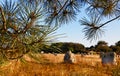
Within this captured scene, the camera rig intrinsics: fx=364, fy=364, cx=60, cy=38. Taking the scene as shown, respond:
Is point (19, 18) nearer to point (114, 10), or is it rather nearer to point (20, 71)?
point (114, 10)

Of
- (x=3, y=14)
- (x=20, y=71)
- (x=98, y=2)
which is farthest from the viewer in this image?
(x=20, y=71)

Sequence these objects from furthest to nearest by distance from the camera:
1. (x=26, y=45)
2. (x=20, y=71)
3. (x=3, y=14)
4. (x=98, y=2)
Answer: (x=20, y=71)
(x=98, y=2)
(x=26, y=45)
(x=3, y=14)

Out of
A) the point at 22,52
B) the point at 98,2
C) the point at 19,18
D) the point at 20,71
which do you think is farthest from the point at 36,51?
the point at 20,71

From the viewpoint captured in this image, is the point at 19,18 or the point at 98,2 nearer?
the point at 19,18

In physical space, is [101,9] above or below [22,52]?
above

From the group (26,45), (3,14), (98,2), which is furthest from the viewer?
(98,2)

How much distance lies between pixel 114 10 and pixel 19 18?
209cm

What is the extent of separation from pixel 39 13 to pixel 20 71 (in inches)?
269

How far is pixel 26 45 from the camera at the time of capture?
2.32 metres

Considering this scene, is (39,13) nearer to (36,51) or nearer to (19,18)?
(19,18)

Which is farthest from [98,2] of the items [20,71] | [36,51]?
[20,71]

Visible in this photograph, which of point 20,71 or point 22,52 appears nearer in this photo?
point 22,52

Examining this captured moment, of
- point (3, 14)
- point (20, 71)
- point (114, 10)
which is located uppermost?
point (114, 10)

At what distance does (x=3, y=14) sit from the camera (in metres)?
2.16
